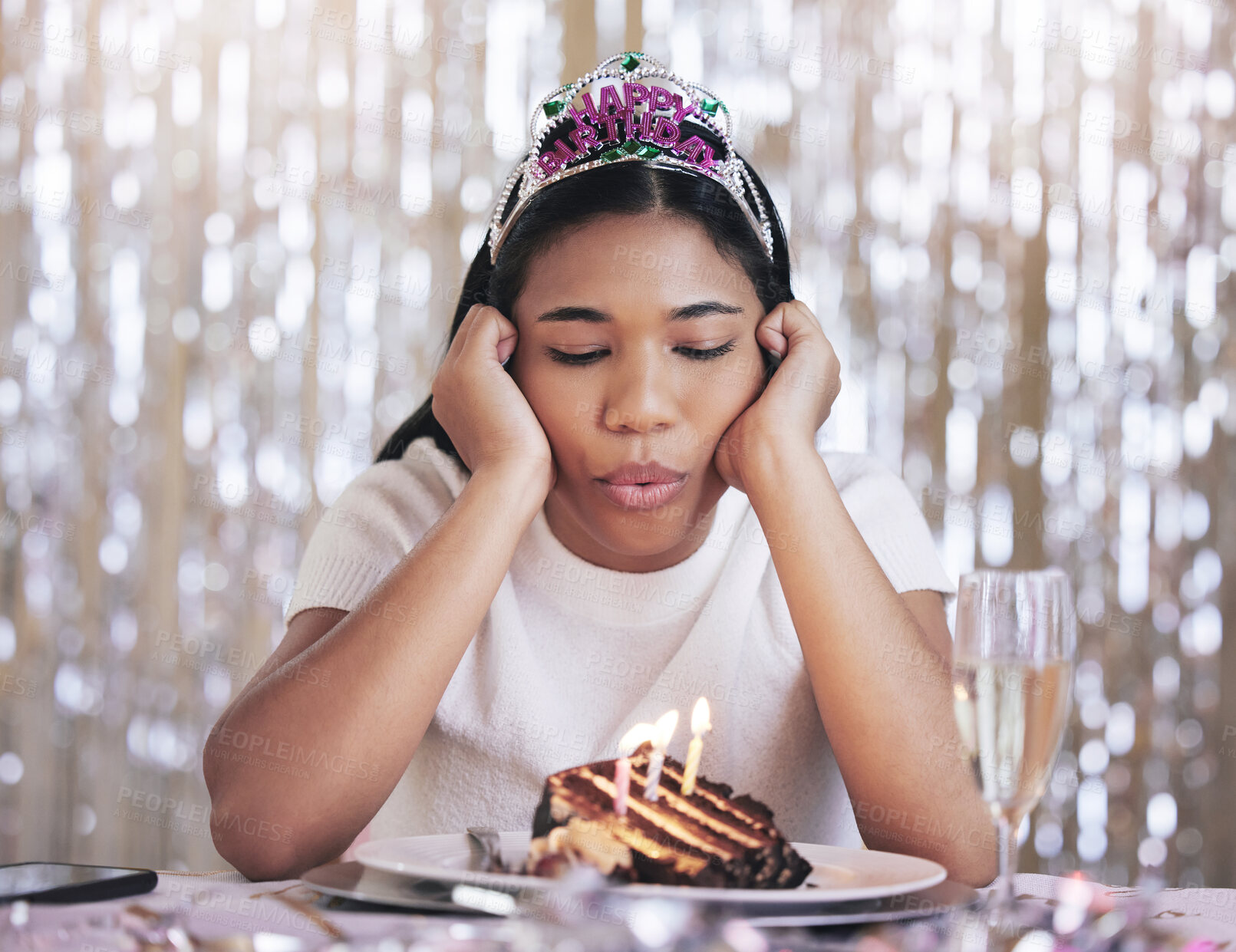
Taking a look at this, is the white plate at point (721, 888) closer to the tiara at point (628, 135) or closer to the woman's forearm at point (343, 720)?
the woman's forearm at point (343, 720)

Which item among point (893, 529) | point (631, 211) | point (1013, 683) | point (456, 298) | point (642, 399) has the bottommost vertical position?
point (1013, 683)

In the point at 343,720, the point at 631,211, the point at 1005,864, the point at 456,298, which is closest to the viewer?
the point at 1005,864

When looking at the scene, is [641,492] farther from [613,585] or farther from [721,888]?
[721,888]

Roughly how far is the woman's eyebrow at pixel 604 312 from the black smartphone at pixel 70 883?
657 millimetres

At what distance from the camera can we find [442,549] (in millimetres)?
1060

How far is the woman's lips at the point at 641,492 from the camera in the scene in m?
1.16

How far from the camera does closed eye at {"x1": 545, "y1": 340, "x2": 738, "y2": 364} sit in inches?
46.1

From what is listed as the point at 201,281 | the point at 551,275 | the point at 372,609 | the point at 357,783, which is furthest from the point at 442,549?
the point at 201,281

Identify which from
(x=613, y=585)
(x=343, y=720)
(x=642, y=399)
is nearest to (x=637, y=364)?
(x=642, y=399)

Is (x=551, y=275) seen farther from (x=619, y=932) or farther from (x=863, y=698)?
(x=619, y=932)

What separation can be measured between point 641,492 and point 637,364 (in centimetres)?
13

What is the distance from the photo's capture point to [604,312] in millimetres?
A: 1147

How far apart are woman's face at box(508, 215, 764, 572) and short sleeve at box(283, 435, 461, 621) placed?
0.19 metres

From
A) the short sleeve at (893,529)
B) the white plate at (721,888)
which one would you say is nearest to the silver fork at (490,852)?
the white plate at (721,888)
